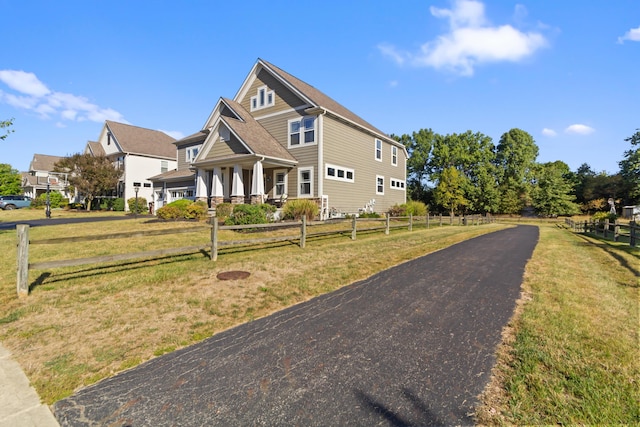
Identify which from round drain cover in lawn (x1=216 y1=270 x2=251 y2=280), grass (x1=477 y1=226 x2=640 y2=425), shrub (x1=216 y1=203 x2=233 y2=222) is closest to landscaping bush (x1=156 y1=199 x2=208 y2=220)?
shrub (x1=216 y1=203 x2=233 y2=222)

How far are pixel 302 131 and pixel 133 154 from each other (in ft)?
A: 77.2

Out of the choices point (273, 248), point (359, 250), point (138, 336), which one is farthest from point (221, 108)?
point (138, 336)

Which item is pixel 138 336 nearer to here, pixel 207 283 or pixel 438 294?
pixel 207 283

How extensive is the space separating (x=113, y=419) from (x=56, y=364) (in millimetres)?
1539

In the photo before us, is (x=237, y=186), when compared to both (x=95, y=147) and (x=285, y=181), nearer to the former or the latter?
(x=285, y=181)

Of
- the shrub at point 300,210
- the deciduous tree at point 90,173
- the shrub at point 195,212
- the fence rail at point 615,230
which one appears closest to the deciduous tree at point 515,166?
the fence rail at point 615,230

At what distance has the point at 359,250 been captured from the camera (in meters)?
10.3

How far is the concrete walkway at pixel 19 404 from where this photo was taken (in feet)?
8.27

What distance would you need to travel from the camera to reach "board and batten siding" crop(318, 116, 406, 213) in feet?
66.4

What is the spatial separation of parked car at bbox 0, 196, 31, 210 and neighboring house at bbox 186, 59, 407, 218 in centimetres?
2903

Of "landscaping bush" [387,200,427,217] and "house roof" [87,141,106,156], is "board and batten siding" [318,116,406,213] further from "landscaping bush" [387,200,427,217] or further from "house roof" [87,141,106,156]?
"house roof" [87,141,106,156]

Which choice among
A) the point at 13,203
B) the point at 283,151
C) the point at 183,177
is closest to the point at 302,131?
the point at 283,151

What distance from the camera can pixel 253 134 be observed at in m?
20.0

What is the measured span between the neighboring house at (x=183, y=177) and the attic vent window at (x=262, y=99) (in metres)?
5.80
